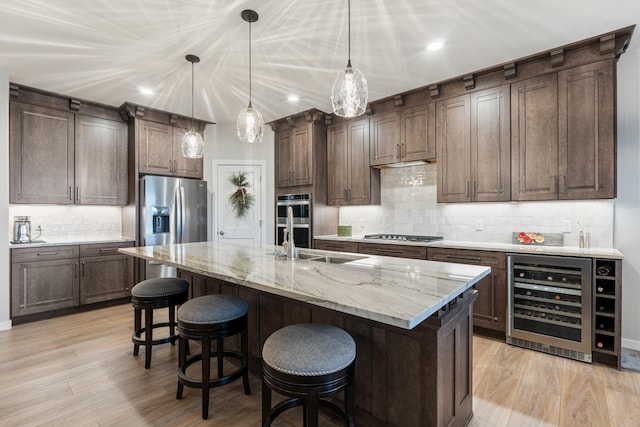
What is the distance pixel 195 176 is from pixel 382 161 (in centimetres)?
307

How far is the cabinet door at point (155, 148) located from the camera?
14.9 feet

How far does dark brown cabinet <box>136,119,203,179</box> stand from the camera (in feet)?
14.9

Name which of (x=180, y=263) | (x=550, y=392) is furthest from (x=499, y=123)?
(x=180, y=263)

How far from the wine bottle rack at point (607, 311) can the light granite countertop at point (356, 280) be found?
5.06ft

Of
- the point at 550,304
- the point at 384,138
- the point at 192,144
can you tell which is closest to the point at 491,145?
the point at 384,138

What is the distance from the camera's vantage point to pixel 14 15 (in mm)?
2395

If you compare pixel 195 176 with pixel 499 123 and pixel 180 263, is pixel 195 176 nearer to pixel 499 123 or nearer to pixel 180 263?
pixel 180 263

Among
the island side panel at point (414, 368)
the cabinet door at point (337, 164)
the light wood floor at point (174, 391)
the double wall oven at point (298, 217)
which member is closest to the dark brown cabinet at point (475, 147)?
the cabinet door at point (337, 164)

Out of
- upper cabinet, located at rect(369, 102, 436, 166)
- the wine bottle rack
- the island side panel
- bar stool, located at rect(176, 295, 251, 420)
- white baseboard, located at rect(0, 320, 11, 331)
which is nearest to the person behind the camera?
the island side panel

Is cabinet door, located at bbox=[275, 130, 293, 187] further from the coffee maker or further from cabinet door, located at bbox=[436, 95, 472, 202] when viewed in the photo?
the coffee maker

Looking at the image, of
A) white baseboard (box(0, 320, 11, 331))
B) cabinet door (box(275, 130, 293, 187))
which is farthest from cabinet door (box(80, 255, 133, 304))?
cabinet door (box(275, 130, 293, 187))

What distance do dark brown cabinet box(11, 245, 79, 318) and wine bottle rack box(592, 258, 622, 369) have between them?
18.3ft

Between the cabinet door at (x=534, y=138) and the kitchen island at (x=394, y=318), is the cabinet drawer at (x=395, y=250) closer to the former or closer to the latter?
the cabinet door at (x=534, y=138)

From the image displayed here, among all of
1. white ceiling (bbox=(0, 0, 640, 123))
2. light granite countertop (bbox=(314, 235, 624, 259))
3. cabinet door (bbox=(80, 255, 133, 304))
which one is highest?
white ceiling (bbox=(0, 0, 640, 123))
